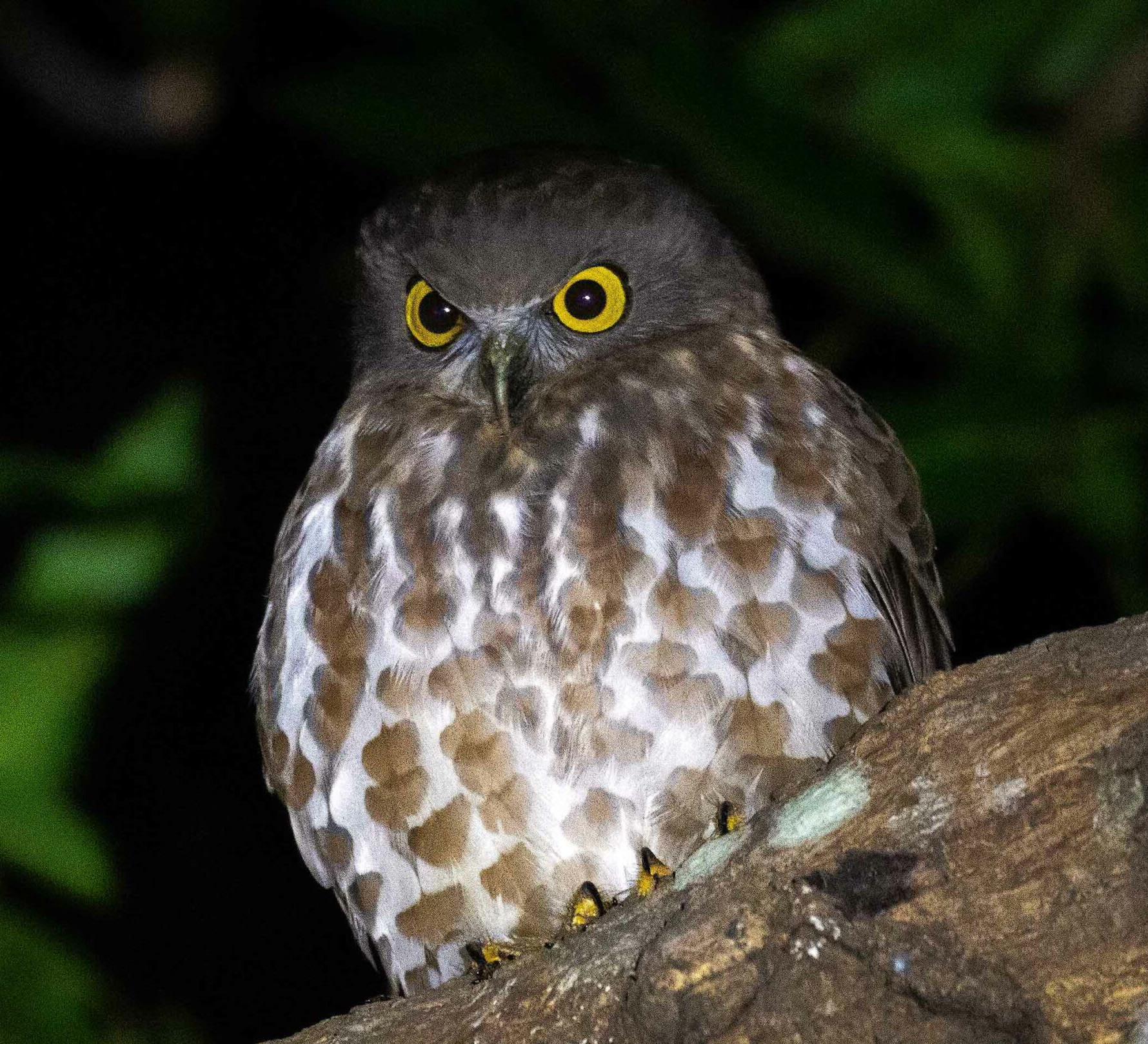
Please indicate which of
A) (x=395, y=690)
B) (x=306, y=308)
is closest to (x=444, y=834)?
(x=395, y=690)

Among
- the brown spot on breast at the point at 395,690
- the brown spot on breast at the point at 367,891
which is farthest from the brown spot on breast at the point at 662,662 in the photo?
the brown spot on breast at the point at 367,891

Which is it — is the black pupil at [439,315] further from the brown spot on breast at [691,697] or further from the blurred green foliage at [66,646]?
the brown spot on breast at [691,697]

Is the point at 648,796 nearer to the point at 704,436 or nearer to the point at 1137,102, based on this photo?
the point at 704,436

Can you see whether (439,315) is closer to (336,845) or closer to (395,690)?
(395,690)

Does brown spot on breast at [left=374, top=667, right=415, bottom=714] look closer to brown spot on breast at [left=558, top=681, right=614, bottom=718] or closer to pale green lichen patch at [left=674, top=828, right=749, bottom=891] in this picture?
brown spot on breast at [left=558, top=681, right=614, bottom=718]

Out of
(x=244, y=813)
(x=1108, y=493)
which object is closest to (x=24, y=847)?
(x=244, y=813)

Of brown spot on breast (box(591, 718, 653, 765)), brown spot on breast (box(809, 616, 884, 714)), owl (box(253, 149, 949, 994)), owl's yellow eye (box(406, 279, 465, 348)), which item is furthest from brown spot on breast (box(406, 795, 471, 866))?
owl's yellow eye (box(406, 279, 465, 348))
